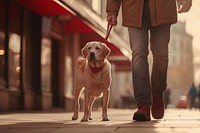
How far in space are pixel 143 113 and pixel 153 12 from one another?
3.81ft

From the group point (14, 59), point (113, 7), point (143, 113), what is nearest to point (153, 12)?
point (113, 7)

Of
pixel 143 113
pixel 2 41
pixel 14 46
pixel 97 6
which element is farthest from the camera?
pixel 97 6

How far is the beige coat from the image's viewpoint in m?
6.28

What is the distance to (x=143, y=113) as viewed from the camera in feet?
19.7

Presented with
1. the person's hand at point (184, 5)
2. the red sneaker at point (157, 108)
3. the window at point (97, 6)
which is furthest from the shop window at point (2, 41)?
the window at point (97, 6)

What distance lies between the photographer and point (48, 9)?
15062 mm

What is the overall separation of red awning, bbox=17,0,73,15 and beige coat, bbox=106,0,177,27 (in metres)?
7.28

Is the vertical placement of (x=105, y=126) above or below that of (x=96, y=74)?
below

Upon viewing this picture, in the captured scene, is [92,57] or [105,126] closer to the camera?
[105,126]

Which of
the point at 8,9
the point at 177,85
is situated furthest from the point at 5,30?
the point at 177,85

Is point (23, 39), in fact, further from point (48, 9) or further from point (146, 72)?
→ point (146, 72)

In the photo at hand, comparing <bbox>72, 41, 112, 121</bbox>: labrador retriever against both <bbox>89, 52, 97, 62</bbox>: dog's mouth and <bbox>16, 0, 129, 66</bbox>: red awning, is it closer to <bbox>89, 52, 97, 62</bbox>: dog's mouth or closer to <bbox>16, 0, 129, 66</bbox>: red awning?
<bbox>89, 52, 97, 62</bbox>: dog's mouth

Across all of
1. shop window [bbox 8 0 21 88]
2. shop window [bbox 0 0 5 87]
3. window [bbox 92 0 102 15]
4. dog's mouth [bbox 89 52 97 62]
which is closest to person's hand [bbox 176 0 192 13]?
dog's mouth [bbox 89 52 97 62]

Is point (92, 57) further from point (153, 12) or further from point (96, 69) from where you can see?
point (153, 12)
